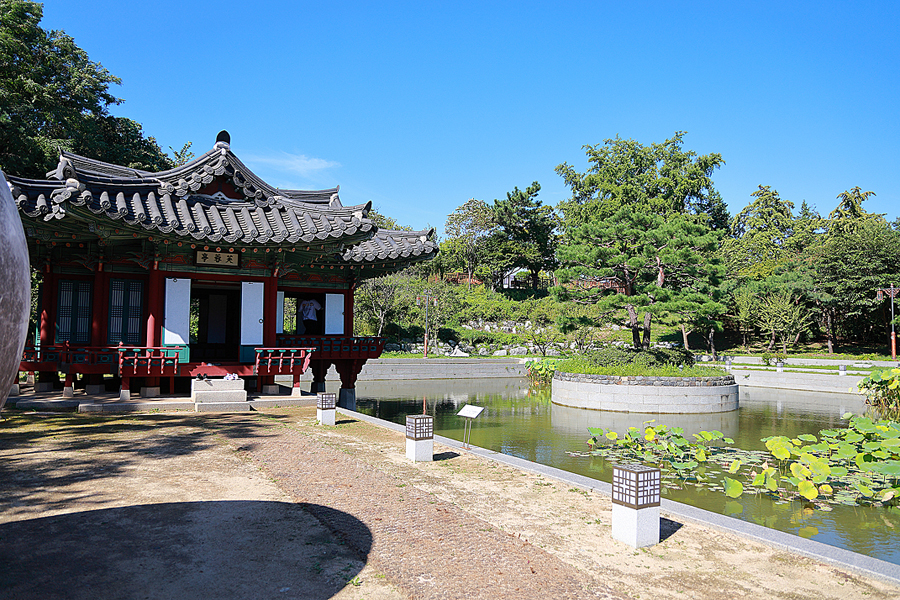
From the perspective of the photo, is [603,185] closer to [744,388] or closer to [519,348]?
[519,348]

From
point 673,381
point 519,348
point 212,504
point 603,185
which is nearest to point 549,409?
point 673,381

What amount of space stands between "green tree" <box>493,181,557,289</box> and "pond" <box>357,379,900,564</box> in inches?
824

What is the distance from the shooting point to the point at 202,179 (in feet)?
46.0

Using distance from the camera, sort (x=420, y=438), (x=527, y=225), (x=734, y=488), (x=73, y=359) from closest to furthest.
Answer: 1. (x=734, y=488)
2. (x=420, y=438)
3. (x=73, y=359)
4. (x=527, y=225)

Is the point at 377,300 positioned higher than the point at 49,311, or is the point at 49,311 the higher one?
the point at 377,300

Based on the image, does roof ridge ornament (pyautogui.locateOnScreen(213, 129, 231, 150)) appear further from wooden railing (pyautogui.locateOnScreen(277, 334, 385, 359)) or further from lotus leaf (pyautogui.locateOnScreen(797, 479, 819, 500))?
lotus leaf (pyautogui.locateOnScreen(797, 479, 819, 500))

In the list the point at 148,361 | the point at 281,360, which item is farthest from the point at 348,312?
the point at 148,361

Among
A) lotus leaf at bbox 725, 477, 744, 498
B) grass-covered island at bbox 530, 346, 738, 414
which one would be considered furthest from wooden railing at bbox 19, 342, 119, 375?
grass-covered island at bbox 530, 346, 738, 414

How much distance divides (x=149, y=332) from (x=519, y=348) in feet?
104

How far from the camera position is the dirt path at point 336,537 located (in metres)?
4.31

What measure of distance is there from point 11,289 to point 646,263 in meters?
23.1

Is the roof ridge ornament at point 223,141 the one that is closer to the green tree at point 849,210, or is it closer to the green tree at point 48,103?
the green tree at point 48,103

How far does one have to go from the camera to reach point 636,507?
5305mm

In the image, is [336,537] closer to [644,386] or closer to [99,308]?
[99,308]
